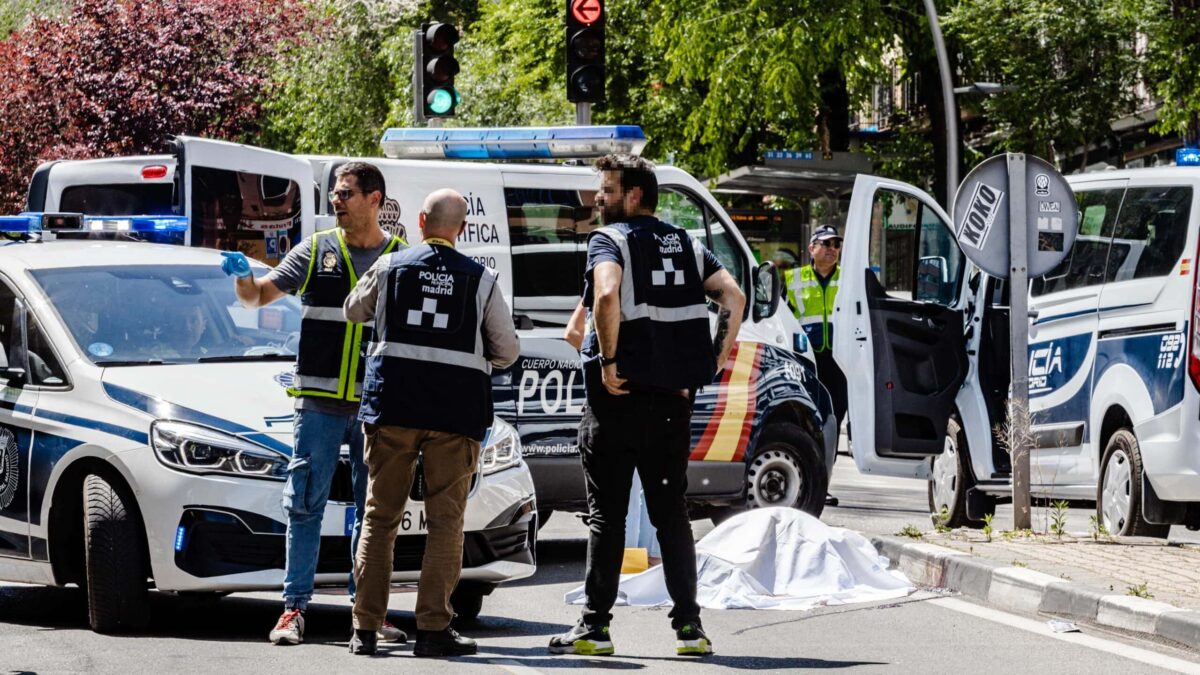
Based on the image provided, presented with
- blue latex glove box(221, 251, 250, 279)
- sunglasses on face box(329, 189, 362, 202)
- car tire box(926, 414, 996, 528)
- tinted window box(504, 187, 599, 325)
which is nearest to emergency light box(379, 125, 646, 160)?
tinted window box(504, 187, 599, 325)

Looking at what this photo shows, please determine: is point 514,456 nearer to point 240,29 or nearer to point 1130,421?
point 1130,421

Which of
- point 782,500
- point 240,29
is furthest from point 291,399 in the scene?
point 240,29

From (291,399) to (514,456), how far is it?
0.98 metres

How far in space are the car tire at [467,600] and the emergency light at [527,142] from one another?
3.46 metres

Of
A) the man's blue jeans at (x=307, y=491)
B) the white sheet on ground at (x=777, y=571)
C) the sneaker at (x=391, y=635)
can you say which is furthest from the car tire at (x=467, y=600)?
the man's blue jeans at (x=307, y=491)

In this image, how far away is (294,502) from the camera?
7.59 metres

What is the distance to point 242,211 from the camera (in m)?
13.3

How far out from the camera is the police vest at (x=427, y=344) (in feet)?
24.1

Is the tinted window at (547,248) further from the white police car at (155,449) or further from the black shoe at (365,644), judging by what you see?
the black shoe at (365,644)

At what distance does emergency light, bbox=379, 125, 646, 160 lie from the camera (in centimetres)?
1131

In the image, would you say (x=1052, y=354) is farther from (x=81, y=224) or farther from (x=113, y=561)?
(x=113, y=561)

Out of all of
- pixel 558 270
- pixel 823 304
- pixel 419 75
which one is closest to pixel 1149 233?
pixel 558 270

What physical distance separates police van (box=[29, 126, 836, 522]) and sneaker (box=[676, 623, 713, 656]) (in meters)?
3.40

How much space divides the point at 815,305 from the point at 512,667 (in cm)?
810
